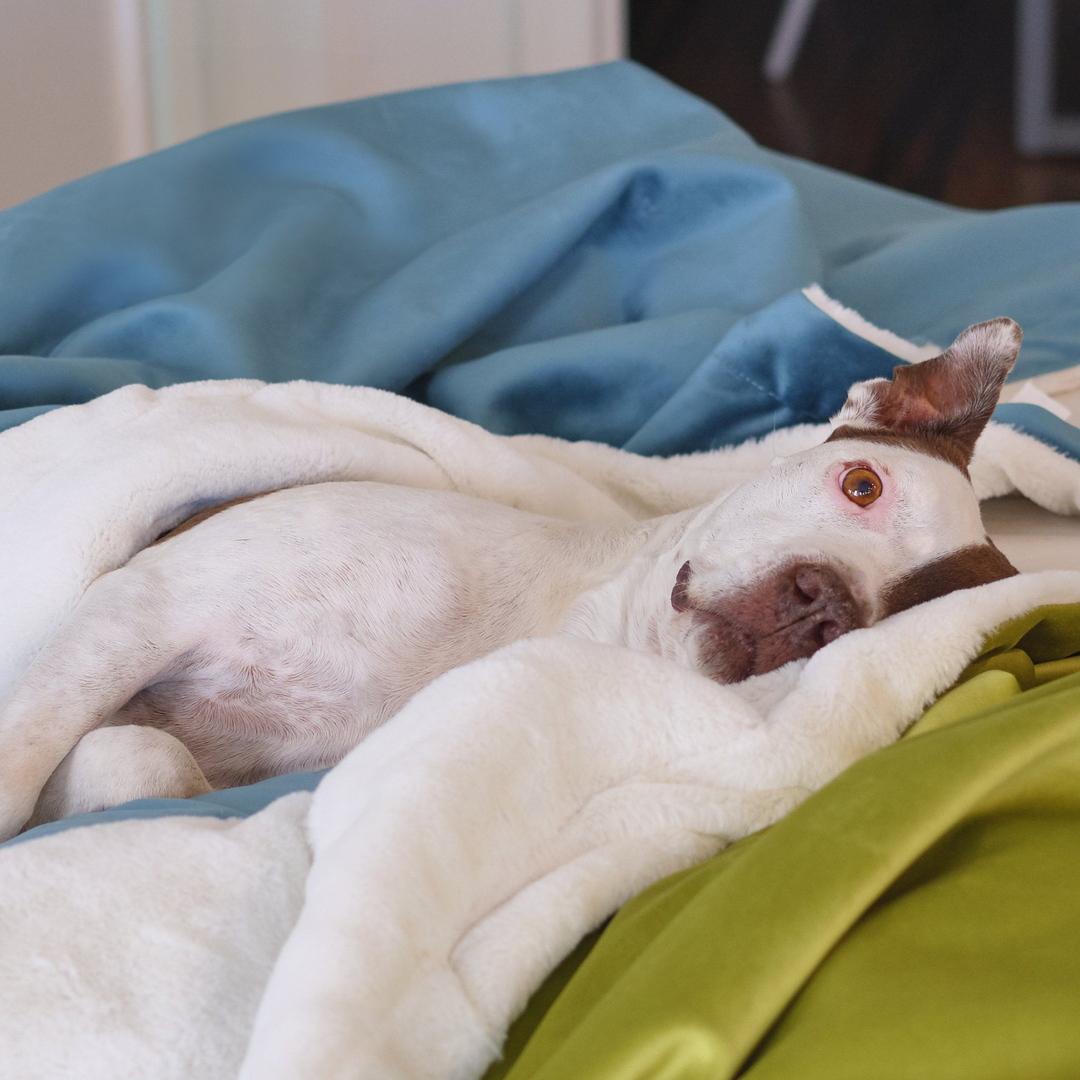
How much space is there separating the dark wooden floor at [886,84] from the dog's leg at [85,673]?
471 centimetres

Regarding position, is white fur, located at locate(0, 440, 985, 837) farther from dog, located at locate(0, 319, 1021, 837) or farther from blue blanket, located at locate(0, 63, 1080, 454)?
blue blanket, located at locate(0, 63, 1080, 454)

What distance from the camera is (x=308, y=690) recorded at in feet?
4.48

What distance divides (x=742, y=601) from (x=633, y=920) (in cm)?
56

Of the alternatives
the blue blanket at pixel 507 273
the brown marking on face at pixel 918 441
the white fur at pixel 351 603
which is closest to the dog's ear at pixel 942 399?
the brown marking on face at pixel 918 441

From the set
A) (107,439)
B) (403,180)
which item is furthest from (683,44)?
(107,439)

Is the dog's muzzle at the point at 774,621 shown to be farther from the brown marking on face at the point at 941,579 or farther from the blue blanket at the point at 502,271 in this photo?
the blue blanket at the point at 502,271

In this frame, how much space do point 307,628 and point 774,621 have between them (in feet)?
1.66

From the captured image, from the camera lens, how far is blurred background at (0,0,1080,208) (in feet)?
11.9

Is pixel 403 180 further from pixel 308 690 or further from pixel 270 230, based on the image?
pixel 308 690

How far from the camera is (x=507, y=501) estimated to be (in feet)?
5.72

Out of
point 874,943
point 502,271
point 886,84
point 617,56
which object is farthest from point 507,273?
point 886,84

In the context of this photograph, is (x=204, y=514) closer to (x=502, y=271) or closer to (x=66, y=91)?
(x=502, y=271)

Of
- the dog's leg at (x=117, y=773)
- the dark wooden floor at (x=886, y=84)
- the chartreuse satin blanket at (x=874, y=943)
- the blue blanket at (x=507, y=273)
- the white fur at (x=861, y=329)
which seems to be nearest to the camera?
the chartreuse satin blanket at (x=874, y=943)

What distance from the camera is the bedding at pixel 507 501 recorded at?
2.26 ft
